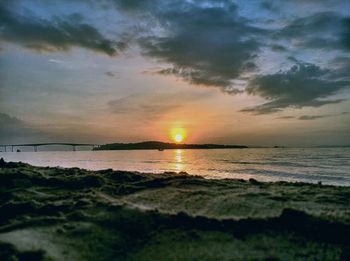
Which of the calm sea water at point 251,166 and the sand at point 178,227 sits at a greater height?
the sand at point 178,227

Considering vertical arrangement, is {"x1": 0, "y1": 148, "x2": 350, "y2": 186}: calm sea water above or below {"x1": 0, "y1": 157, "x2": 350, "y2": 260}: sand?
below

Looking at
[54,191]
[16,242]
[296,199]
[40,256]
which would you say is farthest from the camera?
[54,191]

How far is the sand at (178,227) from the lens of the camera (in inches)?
139

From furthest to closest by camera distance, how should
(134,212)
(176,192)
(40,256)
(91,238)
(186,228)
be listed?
(176,192), (134,212), (186,228), (91,238), (40,256)

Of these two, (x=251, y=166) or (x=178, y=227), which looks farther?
(x=251, y=166)

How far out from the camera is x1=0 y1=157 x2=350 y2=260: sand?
3533 millimetres

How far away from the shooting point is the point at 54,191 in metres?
7.06

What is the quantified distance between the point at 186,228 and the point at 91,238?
47.4 inches

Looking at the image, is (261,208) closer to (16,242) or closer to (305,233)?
(305,233)

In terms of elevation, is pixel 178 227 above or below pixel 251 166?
above

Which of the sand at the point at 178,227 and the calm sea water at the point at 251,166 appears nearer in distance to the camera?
the sand at the point at 178,227

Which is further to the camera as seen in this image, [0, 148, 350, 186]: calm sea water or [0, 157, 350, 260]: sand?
[0, 148, 350, 186]: calm sea water

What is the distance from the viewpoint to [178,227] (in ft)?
13.8

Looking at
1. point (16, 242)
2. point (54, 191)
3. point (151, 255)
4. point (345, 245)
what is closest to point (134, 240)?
point (151, 255)
